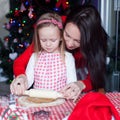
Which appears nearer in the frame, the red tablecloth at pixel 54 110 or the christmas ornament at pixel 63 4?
the red tablecloth at pixel 54 110

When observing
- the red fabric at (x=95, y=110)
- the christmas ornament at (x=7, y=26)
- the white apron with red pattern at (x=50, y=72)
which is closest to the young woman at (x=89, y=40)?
the white apron with red pattern at (x=50, y=72)

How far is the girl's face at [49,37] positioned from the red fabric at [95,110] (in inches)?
22.3

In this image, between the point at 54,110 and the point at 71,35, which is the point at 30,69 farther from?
the point at 54,110

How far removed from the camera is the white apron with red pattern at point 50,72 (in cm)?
155

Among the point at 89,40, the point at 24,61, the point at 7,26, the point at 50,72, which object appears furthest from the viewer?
the point at 7,26

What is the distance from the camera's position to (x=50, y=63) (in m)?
1.57

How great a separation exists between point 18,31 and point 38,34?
82.1 inches

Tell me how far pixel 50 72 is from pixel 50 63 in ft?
0.17

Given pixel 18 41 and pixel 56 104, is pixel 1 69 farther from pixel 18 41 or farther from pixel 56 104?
pixel 56 104

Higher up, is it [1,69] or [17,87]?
[17,87]

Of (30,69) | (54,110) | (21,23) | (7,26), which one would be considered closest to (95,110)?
(54,110)

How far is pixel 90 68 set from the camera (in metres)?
1.50

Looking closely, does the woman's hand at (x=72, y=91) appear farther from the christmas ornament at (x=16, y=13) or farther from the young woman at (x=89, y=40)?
the christmas ornament at (x=16, y=13)

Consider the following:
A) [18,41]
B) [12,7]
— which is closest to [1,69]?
[18,41]
